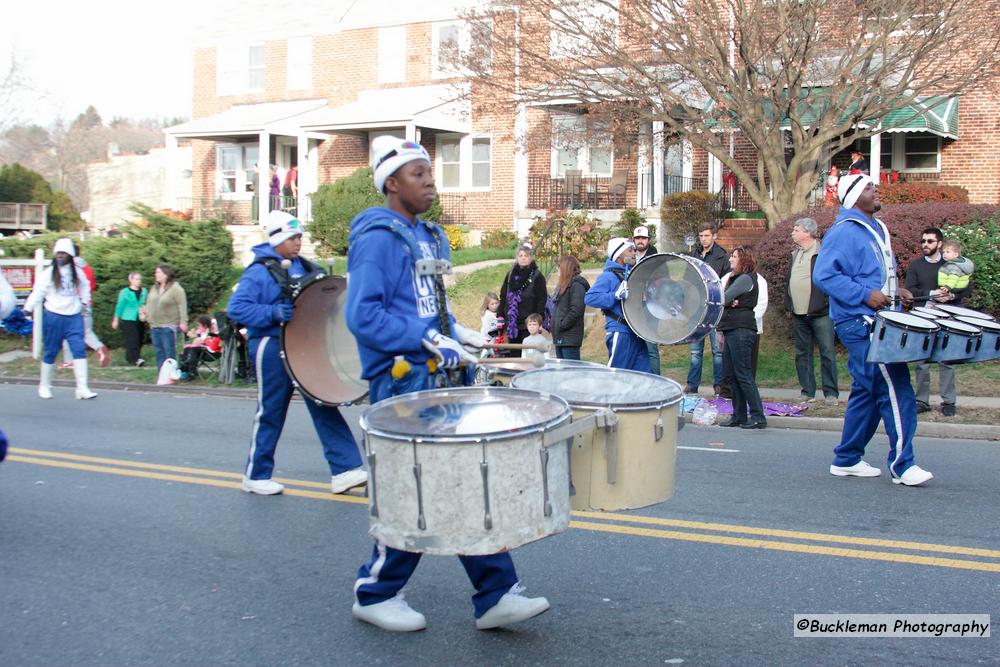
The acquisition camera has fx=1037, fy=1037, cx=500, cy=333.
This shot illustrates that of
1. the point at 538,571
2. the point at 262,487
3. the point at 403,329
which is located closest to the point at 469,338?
the point at 403,329

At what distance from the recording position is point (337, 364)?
271 inches

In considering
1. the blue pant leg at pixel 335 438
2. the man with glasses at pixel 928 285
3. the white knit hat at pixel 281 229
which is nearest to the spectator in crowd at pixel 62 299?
the white knit hat at pixel 281 229

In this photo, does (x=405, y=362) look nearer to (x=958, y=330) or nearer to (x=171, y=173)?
(x=958, y=330)

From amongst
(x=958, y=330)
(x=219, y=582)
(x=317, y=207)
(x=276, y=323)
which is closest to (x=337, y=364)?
(x=276, y=323)

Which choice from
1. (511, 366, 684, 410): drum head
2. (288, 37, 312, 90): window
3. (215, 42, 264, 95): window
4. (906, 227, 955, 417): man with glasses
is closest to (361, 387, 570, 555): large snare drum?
(511, 366, 684, 410): drum head

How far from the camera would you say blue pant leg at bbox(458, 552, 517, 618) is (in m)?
4.48

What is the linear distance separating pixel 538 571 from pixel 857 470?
10.9 feet

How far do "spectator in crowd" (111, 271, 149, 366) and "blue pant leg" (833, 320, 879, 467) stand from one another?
1344 centimetres

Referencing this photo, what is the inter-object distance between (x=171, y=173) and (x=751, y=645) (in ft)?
120

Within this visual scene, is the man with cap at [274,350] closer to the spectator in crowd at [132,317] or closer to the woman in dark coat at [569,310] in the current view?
the woman in dark coat at [569,310]

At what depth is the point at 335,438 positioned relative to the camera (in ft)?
24.2

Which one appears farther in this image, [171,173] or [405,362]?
[171,173]

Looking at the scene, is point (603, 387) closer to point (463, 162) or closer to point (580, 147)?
point (580, 147)

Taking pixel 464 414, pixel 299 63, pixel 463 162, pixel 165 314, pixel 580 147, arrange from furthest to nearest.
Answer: pixel 299 63, pixel 463 162, pixel 580 147, pixel 165 314, pixel 464 414
